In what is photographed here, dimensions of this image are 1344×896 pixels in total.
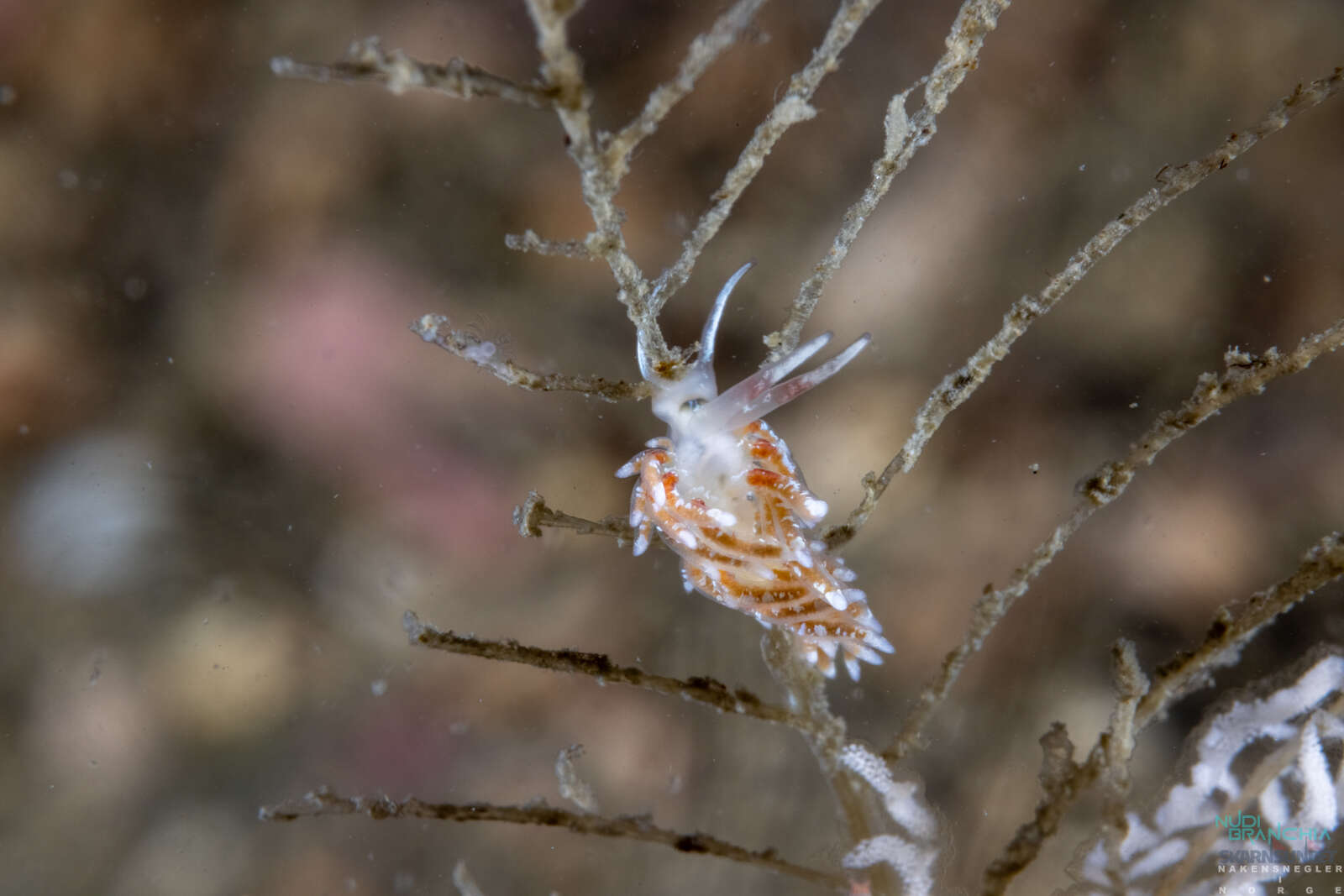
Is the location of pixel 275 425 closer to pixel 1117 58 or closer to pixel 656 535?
pixel 656 535

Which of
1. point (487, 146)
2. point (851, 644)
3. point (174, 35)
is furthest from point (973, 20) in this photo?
point (174, 35)

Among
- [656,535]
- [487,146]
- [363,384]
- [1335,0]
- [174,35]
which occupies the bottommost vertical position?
[363,384]

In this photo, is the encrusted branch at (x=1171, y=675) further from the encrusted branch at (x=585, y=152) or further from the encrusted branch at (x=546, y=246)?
the encrusted branch at (x=546, y=246)

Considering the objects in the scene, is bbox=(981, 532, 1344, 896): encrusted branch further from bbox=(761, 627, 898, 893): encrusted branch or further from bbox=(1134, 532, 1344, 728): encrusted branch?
bbox=(761, 627, 898, 893): encrusted branch

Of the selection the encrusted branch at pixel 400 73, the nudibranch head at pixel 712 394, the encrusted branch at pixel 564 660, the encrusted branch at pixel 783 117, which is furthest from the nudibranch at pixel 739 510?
the encrusted branch at pixel 400 73

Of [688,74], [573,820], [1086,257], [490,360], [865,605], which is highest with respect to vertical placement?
[1086,257]

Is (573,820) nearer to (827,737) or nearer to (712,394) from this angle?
(827,737)

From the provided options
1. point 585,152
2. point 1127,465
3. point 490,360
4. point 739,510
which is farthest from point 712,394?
point 1127,465
